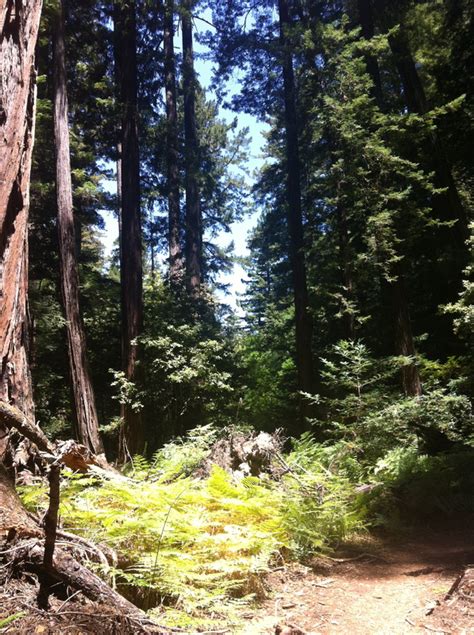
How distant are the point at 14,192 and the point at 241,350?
9900 mm

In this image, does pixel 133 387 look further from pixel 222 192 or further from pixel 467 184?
pixel 222 192

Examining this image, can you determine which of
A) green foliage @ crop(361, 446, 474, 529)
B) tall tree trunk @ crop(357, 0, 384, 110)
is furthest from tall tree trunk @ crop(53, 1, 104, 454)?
tall tree trunk @ crop(357, 0, 384, 110)

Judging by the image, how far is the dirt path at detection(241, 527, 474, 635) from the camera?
2393mm

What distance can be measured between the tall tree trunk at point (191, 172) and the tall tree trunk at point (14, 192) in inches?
423

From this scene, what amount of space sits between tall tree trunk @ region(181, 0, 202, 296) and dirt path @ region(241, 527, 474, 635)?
11296 millimetres

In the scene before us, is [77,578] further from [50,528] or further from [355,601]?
[355,601]

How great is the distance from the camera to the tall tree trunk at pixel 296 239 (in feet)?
40.3

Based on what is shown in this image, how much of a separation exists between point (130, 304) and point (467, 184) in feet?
39.9

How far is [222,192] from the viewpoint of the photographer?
82.4 ft

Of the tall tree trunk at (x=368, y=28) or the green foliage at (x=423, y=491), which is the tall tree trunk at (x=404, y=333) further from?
the green foliage at (x=423, y=491)

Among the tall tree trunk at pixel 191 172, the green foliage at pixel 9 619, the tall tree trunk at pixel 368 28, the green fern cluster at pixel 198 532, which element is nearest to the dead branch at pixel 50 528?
the green foliage at pixel 9 619

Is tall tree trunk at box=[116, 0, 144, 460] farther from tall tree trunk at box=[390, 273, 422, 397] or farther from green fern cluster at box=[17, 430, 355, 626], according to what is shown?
green fern cluster at box=[17, 430, 355, 626]

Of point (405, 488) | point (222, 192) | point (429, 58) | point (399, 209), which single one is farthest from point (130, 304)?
point (222, 192)

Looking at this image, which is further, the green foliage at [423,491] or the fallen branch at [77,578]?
the green foliage at [423,491]
